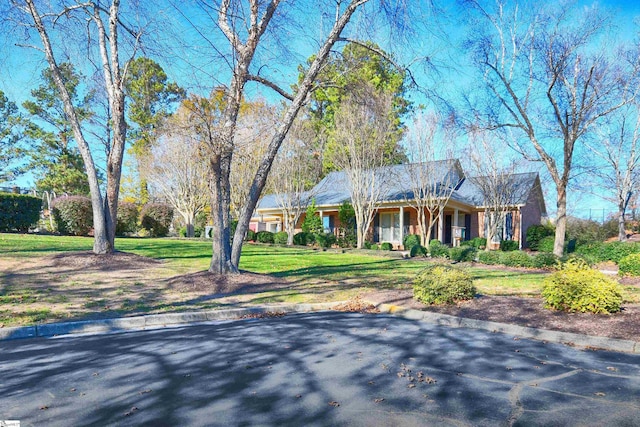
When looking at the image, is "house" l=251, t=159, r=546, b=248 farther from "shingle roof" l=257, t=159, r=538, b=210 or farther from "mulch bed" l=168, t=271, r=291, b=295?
"mulch bed" l=168, t=271, r=291, b=295

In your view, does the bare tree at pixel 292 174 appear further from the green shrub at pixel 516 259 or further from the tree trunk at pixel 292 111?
the tree trunk at pixel 292 111

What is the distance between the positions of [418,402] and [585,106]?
57.2 feet

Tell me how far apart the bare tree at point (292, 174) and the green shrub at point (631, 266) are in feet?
58.3

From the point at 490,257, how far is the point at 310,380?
50.5 feet

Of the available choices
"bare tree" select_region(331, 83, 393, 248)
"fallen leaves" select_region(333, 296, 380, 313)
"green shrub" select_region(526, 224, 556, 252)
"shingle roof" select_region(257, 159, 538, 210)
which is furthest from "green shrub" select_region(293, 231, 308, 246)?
"fallen leaves" select_region(333, 296, 380, 313)

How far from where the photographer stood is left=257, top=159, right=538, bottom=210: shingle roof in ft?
80.0

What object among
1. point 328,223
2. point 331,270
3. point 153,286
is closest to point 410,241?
point 328,223

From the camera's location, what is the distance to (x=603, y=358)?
16.9 feet

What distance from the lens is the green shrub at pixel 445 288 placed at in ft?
26.9

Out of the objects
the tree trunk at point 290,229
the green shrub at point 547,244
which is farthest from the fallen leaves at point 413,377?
the tree trunk at point 290,229

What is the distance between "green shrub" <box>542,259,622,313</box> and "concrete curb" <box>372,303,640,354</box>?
1.15 m

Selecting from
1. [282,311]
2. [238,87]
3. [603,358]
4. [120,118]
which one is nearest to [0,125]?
[120,118]

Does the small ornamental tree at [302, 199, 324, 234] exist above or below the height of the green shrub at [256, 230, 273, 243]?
above

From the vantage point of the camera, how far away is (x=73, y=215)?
22.4 m
